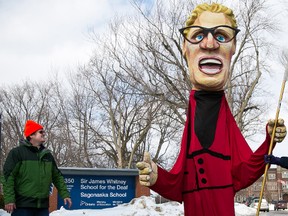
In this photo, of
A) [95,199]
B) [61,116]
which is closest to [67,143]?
[61,116]

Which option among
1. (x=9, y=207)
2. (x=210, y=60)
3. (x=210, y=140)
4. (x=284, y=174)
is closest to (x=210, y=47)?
(x=210, y=60)

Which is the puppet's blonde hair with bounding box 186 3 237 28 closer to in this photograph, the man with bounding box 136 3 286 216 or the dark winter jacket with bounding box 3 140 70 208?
the man with bounding box 136 3 286 216

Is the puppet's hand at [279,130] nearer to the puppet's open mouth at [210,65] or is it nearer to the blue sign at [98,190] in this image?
the puppet's open mouth at [210,65]

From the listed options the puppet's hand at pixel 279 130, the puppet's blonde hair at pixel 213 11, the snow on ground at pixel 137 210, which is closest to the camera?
the puppet's hand at pixel 279 130

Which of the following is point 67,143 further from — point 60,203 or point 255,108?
point 60,203

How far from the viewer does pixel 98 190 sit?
13.6 m

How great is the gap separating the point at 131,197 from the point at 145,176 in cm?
1103

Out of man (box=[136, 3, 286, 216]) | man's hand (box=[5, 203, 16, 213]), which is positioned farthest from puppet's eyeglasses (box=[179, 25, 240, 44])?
man's hand (box=[5, 203, 16, 213])

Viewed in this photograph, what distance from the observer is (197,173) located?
Answer: 357 cm

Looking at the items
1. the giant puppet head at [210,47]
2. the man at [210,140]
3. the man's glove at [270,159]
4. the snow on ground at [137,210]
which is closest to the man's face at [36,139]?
the man at [210,140]

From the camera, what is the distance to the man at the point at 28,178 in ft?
15.3

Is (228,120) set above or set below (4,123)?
below

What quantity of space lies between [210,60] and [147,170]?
112 cm

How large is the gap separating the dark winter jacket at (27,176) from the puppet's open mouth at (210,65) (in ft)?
7.23
